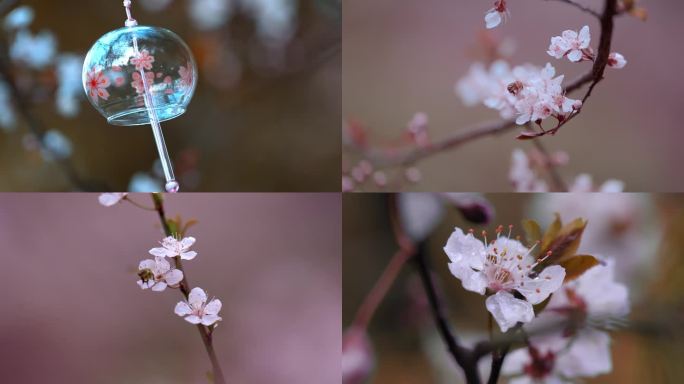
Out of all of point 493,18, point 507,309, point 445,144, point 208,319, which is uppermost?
point 445,144

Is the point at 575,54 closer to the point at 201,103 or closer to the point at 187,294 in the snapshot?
the point at 187,294

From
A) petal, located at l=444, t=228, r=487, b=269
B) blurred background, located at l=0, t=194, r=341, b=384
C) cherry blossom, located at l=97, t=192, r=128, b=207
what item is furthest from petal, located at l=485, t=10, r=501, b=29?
cherry blossom, located at l=97, t=192, r=128, b=207

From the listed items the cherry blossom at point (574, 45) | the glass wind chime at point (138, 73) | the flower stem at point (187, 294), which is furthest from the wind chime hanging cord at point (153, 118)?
the cherry blossom at point (574, 45)

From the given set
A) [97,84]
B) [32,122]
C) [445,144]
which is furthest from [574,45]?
[32,122]

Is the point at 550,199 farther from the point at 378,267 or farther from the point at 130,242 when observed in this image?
the point at 130,242

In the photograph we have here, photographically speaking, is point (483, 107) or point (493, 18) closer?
point (493, 18)

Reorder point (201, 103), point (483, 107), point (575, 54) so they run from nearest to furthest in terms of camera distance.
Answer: point (575, 54) → point (483, 107) → point (201, 103)

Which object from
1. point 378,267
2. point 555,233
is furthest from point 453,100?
point 555,233

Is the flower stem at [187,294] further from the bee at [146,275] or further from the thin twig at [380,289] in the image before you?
the thin twig at [380,289]
